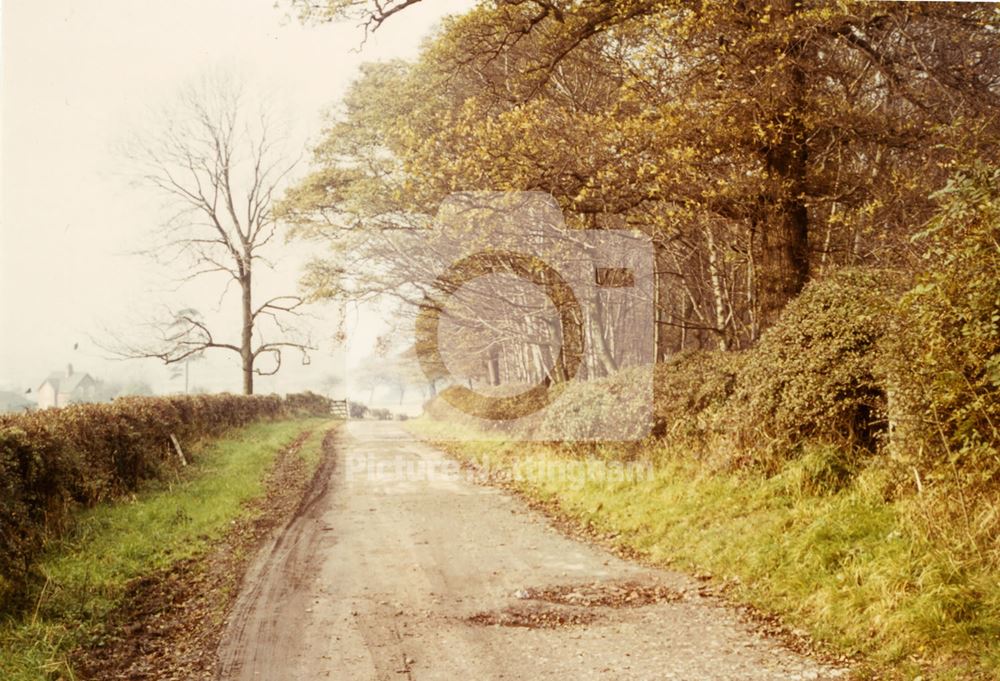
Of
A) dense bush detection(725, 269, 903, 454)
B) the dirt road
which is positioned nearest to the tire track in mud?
the dirt road

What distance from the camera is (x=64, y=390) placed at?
1656 cm

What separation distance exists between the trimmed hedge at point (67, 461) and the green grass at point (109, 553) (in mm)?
258

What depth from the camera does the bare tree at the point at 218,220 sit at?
1065 inches

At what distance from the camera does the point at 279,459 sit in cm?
1811

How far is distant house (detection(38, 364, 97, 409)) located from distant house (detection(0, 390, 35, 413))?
51 cm

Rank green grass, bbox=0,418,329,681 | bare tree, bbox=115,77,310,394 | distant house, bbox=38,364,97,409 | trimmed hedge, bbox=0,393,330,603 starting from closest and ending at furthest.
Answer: green grass, bbox=0,418,329,681, trimmed hedge, bbox=0,393,330,603, distant house, bbox=38,364,97,409, bare tree, bbox=115,77,310,394

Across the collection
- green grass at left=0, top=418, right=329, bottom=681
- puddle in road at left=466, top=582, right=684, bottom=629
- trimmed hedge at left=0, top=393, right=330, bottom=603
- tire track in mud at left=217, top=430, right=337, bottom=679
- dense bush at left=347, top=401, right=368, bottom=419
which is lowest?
dense bush at left=347, top=401, right=368, bottom=419

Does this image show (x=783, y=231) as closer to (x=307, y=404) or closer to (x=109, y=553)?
(x=109, y=553)

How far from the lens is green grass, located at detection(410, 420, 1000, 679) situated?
15.8 ft

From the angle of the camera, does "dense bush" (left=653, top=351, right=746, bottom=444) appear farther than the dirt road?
Yes

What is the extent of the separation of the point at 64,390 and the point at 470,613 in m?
13.9

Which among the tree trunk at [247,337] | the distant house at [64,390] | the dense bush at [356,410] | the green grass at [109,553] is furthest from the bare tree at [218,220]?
the dense bush at [356,410]

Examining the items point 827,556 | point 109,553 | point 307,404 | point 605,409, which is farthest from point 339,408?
point 827,556

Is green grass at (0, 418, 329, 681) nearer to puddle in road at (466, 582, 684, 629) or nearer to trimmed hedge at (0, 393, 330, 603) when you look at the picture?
trimmed hedge at (0, 393, 330, 603)
